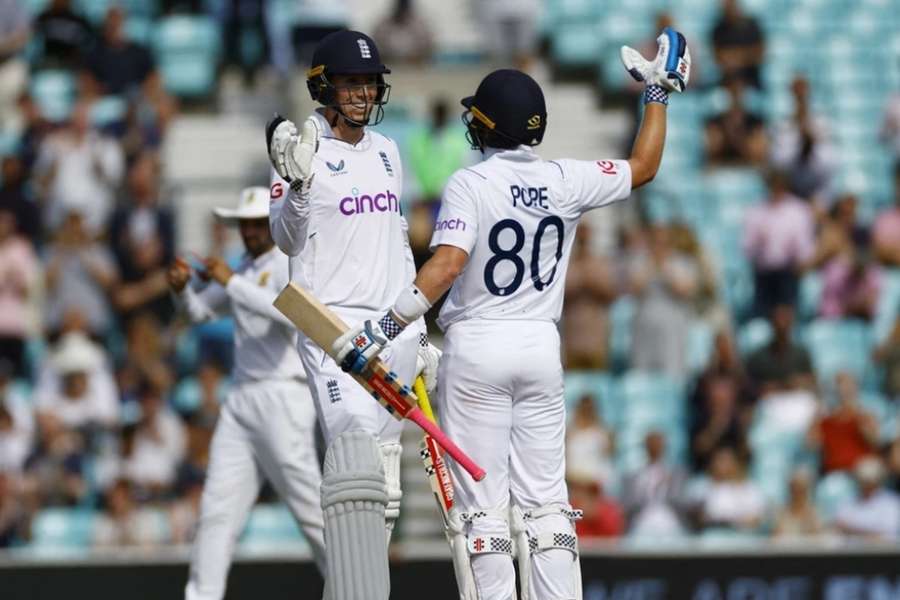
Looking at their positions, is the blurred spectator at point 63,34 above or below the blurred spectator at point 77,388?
above

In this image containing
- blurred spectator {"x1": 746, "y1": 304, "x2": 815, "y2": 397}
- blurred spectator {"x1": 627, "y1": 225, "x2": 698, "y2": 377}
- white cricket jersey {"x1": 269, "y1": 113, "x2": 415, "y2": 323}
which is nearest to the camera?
white cricket jersey {"x1": 269, "y1": 113, "x2": 415, "y2": 323}

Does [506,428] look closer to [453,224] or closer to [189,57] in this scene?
[453,224]

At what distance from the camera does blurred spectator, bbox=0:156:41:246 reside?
15.6m

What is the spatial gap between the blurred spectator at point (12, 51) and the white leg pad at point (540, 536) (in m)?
10.1

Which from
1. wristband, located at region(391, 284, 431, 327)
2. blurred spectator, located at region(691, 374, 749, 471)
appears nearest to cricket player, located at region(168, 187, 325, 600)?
wristband, located at region(391, 284, 431, 327)

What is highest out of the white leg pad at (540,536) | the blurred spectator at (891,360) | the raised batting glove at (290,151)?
the raised batting glove at (290,151)

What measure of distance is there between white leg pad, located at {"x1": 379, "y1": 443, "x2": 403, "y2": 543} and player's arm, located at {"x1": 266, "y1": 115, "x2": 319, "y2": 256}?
92 cm

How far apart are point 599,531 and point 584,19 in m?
5.54

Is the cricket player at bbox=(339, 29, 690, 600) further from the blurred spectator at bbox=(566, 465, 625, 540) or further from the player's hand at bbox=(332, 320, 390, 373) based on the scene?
the blurred spectator at bbox=(566, 465, 625, 540)

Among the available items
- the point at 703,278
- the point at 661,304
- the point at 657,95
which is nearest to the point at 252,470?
the point at 657,95

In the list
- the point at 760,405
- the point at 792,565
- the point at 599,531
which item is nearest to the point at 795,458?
the point at 760,405

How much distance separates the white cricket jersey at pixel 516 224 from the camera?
816cm

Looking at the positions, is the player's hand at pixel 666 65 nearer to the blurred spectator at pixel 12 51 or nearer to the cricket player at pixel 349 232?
the cricket player at pixel 349 232

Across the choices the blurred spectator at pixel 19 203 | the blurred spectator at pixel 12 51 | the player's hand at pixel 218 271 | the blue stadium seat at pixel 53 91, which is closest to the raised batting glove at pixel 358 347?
the player's hand at pixel 218 271
